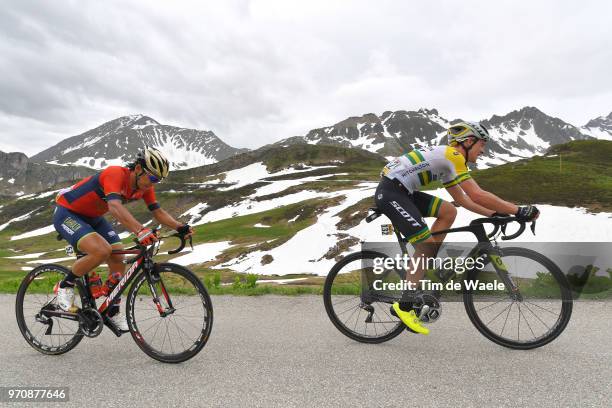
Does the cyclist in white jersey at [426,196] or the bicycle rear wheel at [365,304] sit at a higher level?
the cyclist in white jersey at [426,196]

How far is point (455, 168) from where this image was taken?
5277 millimetres

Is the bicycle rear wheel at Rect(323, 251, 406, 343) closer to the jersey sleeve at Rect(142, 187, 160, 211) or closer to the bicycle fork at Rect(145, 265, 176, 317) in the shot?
the bicycle fork at Rect(145, 265, 176, 317)

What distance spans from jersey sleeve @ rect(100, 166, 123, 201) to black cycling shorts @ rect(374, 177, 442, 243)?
360 centimetres

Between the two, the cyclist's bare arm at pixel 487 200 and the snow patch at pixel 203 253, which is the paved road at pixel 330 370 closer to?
the cyclist's bare arm at pixel 487 200

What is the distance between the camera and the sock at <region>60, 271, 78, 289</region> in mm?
5391

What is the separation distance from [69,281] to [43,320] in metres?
0.81

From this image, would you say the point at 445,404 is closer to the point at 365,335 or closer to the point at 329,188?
the point at 365,335

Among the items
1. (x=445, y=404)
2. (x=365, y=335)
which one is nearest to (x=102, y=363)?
(x=365, y=335)

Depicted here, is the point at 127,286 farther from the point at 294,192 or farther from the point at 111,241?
the point at 294,192

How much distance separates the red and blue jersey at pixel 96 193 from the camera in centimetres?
521

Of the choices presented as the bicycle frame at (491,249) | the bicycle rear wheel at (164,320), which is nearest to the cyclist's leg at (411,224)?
the bicycle frame at (491,249)

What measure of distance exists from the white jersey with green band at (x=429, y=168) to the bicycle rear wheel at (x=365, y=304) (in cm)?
120

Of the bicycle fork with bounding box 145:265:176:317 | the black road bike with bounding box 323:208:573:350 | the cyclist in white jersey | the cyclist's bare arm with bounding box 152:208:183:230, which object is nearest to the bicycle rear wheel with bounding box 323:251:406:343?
the black road bike with bounding box 323:208:573:350

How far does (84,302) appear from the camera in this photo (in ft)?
17.6
